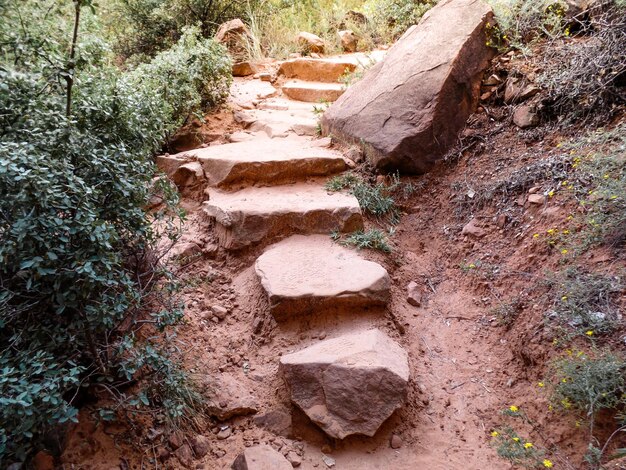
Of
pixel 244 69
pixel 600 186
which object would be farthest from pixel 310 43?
pixel 600 186

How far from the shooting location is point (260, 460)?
239 cm

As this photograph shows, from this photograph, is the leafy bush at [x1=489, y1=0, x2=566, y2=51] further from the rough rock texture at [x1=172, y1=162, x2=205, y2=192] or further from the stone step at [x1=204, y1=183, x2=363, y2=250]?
the rough rock texture at [x1=172, y1=162, x2=205, y2=192]

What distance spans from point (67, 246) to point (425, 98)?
10.7ft

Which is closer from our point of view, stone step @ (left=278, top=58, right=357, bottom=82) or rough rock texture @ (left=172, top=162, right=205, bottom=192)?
rough rock texture @ (left=172, top=162, right=205, bottom=192)

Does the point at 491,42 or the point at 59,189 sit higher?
the point at 491,42

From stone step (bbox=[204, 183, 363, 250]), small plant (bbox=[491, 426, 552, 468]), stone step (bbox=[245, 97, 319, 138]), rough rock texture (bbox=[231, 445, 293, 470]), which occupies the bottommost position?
rough rock texture (bbox=[231, 445, 293, 470])

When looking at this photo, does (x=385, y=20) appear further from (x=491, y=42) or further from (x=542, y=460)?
(x=542, y=460)

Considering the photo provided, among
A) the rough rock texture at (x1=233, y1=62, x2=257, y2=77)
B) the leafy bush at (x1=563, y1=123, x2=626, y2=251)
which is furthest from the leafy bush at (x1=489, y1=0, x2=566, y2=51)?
the rough rock texture at (x1=233, y1=62, x2=257, y2=77)

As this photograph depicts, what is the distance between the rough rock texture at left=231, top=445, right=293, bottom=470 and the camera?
2.36 m

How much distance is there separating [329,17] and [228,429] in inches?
296

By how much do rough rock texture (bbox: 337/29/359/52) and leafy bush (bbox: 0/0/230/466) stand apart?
5455 mm

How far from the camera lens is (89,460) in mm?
2184

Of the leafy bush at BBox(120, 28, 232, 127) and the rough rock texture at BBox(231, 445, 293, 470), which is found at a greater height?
the leafy bush at BBox(120, 28, 232, 127)

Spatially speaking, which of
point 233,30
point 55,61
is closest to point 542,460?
point 55,61
